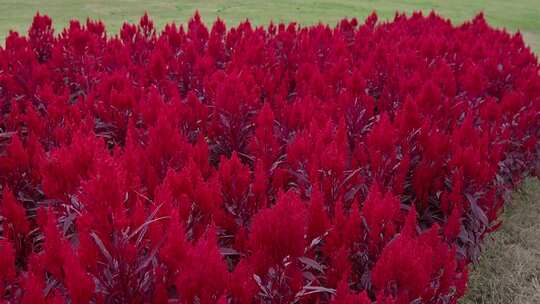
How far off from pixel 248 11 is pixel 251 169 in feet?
46.9

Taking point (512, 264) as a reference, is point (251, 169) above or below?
above

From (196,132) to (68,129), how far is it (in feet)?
2.16

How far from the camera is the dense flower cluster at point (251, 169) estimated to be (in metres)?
1.49

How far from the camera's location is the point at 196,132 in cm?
308

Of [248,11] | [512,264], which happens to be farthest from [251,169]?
[248,11]

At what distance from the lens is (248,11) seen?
1659cm

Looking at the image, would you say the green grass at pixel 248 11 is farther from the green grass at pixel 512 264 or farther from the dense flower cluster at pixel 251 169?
the green grass at pixel 512 264

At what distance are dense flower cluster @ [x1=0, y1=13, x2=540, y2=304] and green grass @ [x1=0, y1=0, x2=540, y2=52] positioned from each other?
9.96m

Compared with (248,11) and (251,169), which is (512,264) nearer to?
(251,169)

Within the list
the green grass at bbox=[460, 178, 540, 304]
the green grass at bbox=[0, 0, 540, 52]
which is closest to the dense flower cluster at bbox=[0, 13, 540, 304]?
the green grass at bbox=[460, 178, 540, 304]

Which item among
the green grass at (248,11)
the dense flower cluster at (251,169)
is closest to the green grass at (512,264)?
the dense flower cluster at (251,169)

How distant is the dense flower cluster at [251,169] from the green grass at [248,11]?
32.7 ft

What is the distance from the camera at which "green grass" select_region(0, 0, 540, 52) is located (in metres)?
15.3

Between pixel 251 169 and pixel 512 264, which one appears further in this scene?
pixel 512 264
